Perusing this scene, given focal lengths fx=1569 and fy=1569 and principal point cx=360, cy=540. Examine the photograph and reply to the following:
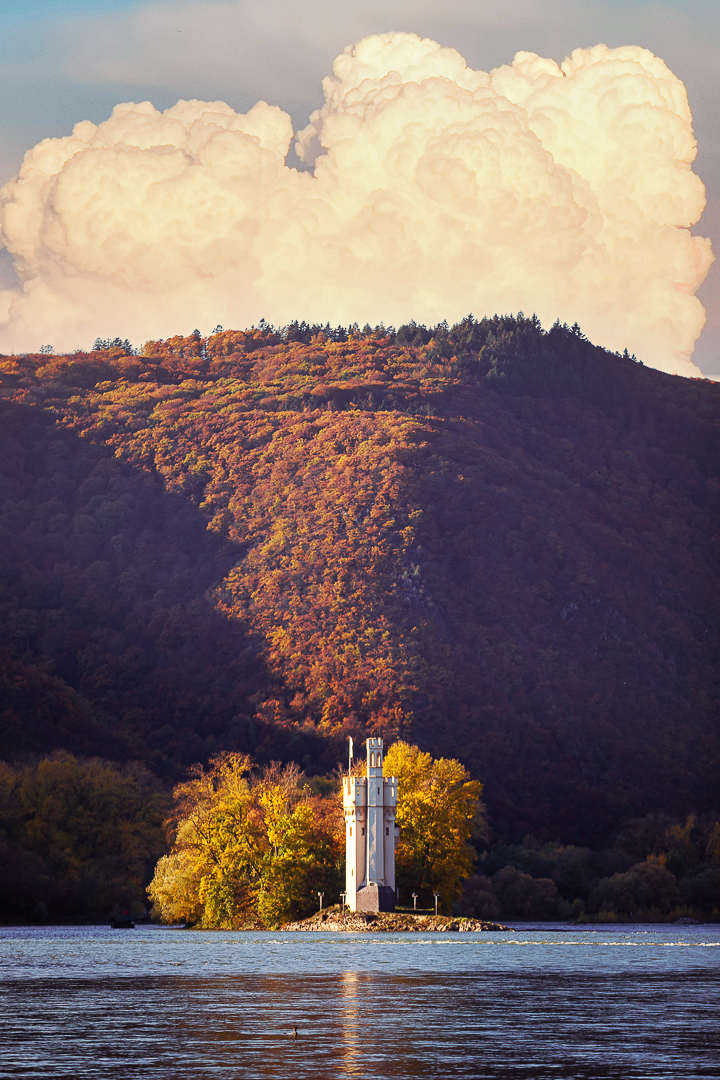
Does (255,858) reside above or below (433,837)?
below

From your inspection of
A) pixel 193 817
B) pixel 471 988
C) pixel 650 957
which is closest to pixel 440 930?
pixel 193 817

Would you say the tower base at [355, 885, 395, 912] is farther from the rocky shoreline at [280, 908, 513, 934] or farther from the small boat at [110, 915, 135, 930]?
the small boat at [110, 915, 135, 930]

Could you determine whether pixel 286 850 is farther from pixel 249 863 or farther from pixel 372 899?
pixel 372 899

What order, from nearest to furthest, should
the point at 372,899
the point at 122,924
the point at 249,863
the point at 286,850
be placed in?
1. the point at 372,899
2. the point at 286,850
3. the point at 249,863
4. the point at 122,924

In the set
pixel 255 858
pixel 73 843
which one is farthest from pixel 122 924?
pixel 73 843

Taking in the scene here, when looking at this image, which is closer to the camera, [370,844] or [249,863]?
[370,844]

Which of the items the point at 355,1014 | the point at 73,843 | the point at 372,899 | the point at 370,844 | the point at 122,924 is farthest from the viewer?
the point at 73,843

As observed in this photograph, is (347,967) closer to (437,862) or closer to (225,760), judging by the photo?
(437,862)
